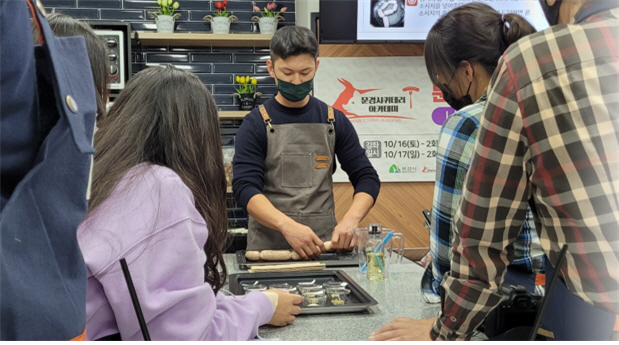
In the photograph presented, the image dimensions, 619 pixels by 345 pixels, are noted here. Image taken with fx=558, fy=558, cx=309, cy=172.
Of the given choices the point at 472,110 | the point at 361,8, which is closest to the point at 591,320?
the point at 472,110

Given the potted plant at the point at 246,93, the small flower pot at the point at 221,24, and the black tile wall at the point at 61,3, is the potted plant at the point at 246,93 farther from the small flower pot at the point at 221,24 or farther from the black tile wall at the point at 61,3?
the black tile wall at the point at 61,3

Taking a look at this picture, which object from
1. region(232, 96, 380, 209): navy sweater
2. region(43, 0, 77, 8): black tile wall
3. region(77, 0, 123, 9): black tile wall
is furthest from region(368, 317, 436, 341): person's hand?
region(43, 0, 77, 8): black tile wall

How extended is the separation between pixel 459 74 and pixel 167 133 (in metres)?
0.77

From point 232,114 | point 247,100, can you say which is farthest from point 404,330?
point 247,100

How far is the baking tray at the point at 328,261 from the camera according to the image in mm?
2076

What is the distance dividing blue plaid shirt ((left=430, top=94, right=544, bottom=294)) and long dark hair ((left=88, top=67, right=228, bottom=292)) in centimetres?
56

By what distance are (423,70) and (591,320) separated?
3.25m

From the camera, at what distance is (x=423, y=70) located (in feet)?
12.9

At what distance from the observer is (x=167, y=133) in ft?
3.97

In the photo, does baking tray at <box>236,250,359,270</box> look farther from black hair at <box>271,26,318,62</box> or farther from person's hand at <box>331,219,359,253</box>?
black hair at <box>271,26,318,62</box>

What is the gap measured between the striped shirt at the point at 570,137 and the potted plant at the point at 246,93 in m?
3.46

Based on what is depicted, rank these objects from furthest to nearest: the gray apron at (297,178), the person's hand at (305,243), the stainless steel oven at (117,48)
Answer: the stainless steel oven at (117,48) < the gray apron at (297,178) < the person's hand at (305,243)

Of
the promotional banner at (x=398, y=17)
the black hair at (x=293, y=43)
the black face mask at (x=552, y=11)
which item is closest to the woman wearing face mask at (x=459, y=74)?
the black face mask at (x=552, y=11)

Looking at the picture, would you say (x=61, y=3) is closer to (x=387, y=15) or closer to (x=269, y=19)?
(x=269, y=19)
